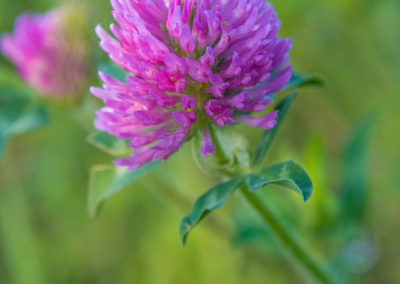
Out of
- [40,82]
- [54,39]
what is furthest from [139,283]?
[54,39]

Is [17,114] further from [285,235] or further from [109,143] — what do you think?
[285,235]

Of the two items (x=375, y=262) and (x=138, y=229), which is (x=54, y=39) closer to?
(x=138, y=229)

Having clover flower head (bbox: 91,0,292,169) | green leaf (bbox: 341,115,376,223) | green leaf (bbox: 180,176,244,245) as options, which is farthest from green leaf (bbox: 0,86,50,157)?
green leaf (bbox: 341,115,376,223)

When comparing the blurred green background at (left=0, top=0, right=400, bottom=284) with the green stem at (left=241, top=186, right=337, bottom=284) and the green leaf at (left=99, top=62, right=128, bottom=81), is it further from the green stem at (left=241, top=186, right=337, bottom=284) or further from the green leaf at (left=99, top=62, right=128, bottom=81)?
the green stem at (left=241, top=186, right=337, bottom=284)

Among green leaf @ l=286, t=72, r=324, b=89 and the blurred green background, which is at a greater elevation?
green leaf @ l=286, t=72, r=324, b=89

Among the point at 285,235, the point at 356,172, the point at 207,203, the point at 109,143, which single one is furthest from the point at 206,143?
the point at 356,172

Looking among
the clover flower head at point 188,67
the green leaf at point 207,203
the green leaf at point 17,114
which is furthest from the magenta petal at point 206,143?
the green leaf at point 17,114
